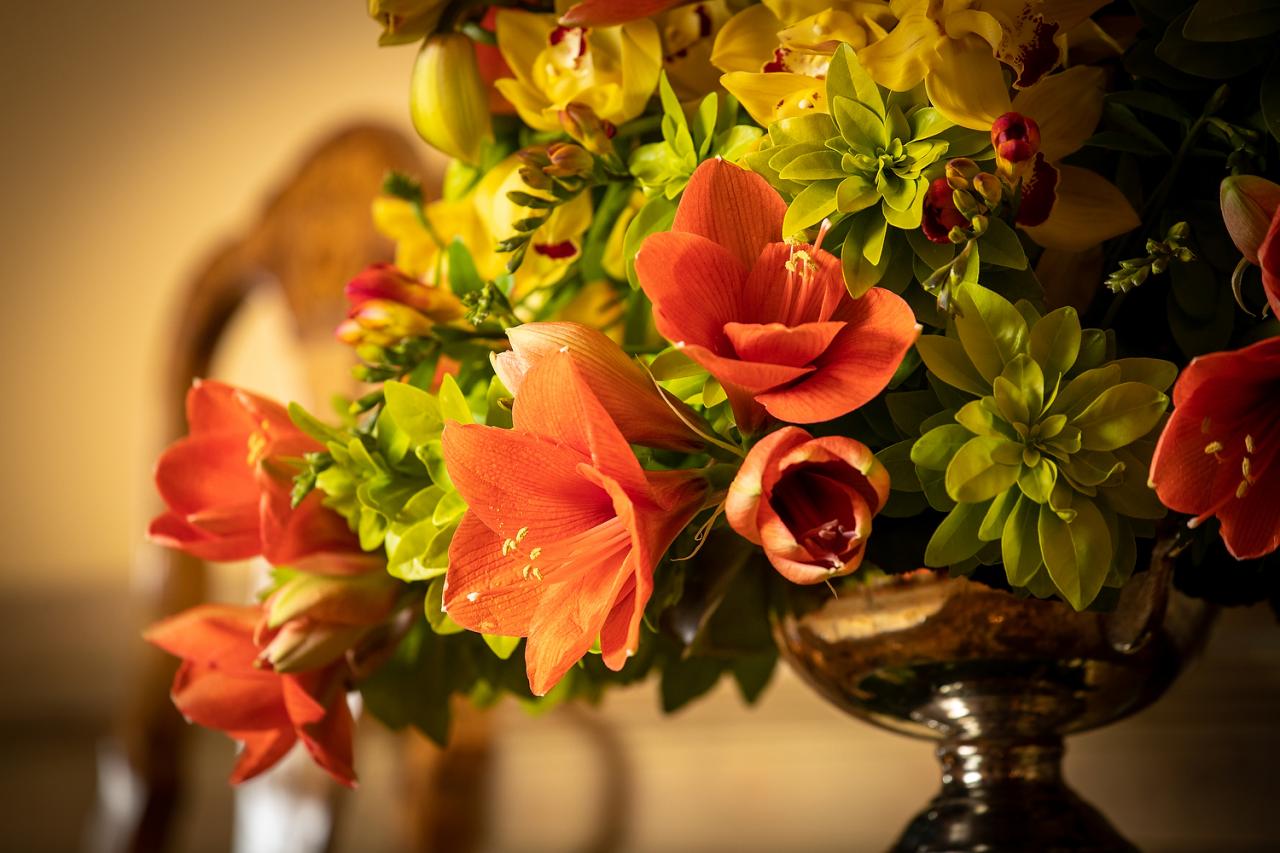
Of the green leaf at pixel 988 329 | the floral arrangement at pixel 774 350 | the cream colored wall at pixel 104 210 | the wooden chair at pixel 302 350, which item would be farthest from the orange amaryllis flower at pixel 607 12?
the cream colored wall at pixel 104 210

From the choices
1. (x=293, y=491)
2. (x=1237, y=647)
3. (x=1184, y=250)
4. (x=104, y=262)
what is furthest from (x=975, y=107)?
(x=104, y=262)

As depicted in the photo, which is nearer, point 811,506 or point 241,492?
point 811,506

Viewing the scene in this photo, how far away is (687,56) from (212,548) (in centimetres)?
17

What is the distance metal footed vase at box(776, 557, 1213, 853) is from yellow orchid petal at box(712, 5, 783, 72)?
0.41ft

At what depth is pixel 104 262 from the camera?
116 cm

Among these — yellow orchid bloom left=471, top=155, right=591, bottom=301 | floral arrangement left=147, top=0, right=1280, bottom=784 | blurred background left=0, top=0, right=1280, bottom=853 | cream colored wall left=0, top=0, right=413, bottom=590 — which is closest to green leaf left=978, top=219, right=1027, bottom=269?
floral arrangement left=147, top=0, right=1280, bottom=784

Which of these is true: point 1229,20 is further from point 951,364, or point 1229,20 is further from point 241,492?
point 241,492

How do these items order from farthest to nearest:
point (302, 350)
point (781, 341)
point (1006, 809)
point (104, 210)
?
point (104, 210) → point (302, 350) → point (1006, 809) → point (781, 341)

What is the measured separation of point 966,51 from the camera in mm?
246

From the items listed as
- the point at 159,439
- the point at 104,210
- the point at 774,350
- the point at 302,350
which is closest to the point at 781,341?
the point at 774,350

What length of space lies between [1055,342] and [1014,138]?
1.5 inches

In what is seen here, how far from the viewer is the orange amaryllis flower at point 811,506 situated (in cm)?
21

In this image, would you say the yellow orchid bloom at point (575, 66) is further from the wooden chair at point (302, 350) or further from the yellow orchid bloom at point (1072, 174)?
the wooden chair at point (302, 350)

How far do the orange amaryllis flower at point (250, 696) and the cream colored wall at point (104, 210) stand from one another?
30.5 inches
